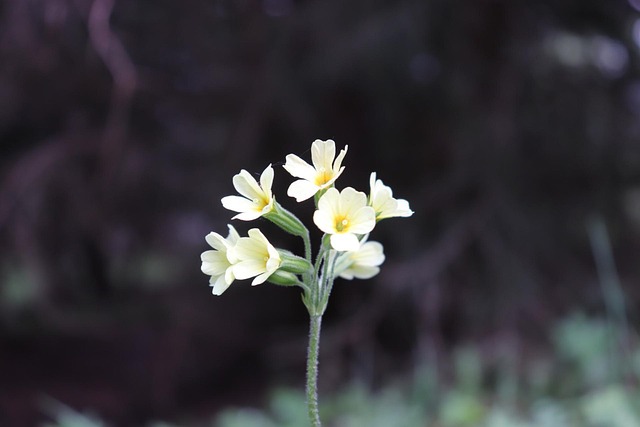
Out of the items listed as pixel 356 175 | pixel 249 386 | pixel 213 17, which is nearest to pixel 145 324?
pixel 249 386

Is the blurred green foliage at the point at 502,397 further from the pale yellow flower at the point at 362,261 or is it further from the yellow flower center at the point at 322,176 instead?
the yellow flower center at the point at 322,176

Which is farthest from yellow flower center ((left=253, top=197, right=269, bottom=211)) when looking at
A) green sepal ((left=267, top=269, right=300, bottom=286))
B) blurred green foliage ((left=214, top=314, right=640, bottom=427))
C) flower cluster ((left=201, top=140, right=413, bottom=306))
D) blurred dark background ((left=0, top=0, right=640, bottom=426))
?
blurred dark background ((left=0, top=0, right=640, bottom=426))

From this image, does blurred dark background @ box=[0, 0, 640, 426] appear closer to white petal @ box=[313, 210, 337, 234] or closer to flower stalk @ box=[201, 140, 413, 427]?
flower stalk @ box=[201, 140, 413, 427]

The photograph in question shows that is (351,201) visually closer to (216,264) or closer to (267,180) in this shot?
(267,180)

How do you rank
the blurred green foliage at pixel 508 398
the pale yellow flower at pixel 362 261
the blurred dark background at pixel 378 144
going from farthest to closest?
the blurred dark background at pixel 378 144, the blurred green foliage at pixel 508 398, the pale yellow flower at pixel 362 261

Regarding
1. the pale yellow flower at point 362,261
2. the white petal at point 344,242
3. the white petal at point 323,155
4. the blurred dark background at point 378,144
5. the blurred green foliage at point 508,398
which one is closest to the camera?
the white petal at point 344,242

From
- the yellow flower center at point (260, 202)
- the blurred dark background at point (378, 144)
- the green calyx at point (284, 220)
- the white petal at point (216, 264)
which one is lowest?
the white petal at point (216, 264)

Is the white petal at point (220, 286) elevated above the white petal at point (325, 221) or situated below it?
below

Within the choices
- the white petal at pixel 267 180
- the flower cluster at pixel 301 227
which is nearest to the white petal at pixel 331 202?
the flower cluster at pixel 301 227
